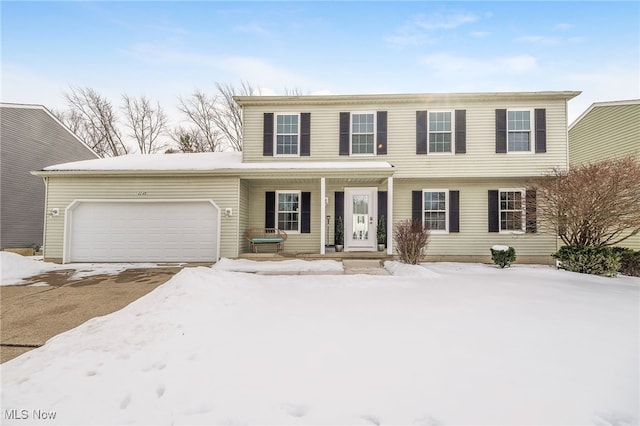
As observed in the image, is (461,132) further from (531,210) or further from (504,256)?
(504,256)

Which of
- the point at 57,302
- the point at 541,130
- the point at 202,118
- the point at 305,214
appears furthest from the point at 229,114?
the point at 541,130

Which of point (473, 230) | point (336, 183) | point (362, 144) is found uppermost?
point (362, 144)

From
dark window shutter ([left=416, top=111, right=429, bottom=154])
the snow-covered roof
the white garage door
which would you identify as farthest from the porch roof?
dark window shutter ([left=416, top=111, right=429, bottom=154])

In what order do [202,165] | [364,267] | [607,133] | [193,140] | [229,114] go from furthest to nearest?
[193,140] < [229,114] < [607,133] < [202,165] < [364,267]

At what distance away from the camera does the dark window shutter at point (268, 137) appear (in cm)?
1031

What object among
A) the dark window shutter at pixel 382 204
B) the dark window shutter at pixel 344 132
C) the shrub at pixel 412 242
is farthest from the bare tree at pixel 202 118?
the shrub at pixel 412 242

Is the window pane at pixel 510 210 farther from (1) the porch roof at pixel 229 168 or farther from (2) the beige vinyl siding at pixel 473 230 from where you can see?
(1) the porch roof at pixel 229 168

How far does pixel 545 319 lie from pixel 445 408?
2800 millimetres

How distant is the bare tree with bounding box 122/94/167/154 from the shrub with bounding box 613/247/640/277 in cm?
2822

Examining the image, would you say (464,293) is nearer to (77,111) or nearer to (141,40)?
(141,40)

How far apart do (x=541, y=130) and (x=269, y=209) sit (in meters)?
9.79

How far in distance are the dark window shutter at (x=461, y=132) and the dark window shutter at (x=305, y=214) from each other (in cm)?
550

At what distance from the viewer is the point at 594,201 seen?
23.9ft

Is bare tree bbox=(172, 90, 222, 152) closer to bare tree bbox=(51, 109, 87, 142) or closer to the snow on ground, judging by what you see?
bare tree bbox=(51, 109, 87, 142)
